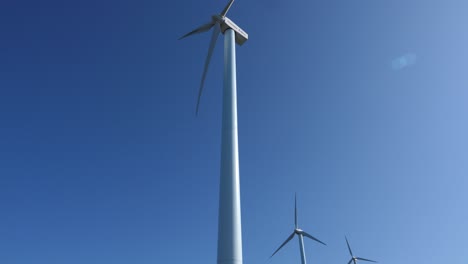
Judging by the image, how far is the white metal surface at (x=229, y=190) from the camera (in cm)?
1327

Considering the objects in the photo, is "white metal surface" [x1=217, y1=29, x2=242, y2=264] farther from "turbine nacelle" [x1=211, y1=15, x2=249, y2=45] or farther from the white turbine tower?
"turbine nacelle" [x1=211, y1=15, x2=249, y2=45]

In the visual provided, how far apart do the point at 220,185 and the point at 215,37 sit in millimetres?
17203

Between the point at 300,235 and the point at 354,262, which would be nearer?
the point at 300,235

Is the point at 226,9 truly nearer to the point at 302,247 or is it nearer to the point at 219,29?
the point at 219,29

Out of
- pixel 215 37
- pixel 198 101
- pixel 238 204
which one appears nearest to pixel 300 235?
pixel 198 101

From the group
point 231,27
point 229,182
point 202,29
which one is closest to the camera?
point 229,182

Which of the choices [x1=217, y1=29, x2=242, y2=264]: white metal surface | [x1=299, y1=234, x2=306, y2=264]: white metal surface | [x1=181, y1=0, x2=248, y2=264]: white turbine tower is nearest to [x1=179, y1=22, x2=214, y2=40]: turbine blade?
[x1=181, y1=0, x2=248, y2=264]: white turbine tower

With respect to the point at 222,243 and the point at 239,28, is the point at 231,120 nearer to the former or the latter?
the point at 222,243

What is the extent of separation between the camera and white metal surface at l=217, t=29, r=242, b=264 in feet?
43.5

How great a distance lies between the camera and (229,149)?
1616cm

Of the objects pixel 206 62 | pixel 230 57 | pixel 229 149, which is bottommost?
pixel 229 149

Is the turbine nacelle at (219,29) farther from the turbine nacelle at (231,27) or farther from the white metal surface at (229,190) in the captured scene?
the white metal surface at (229,190)

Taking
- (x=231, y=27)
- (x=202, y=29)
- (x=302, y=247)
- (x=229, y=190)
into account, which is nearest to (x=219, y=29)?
(x=231, y=27)

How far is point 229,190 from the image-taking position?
14766mm
